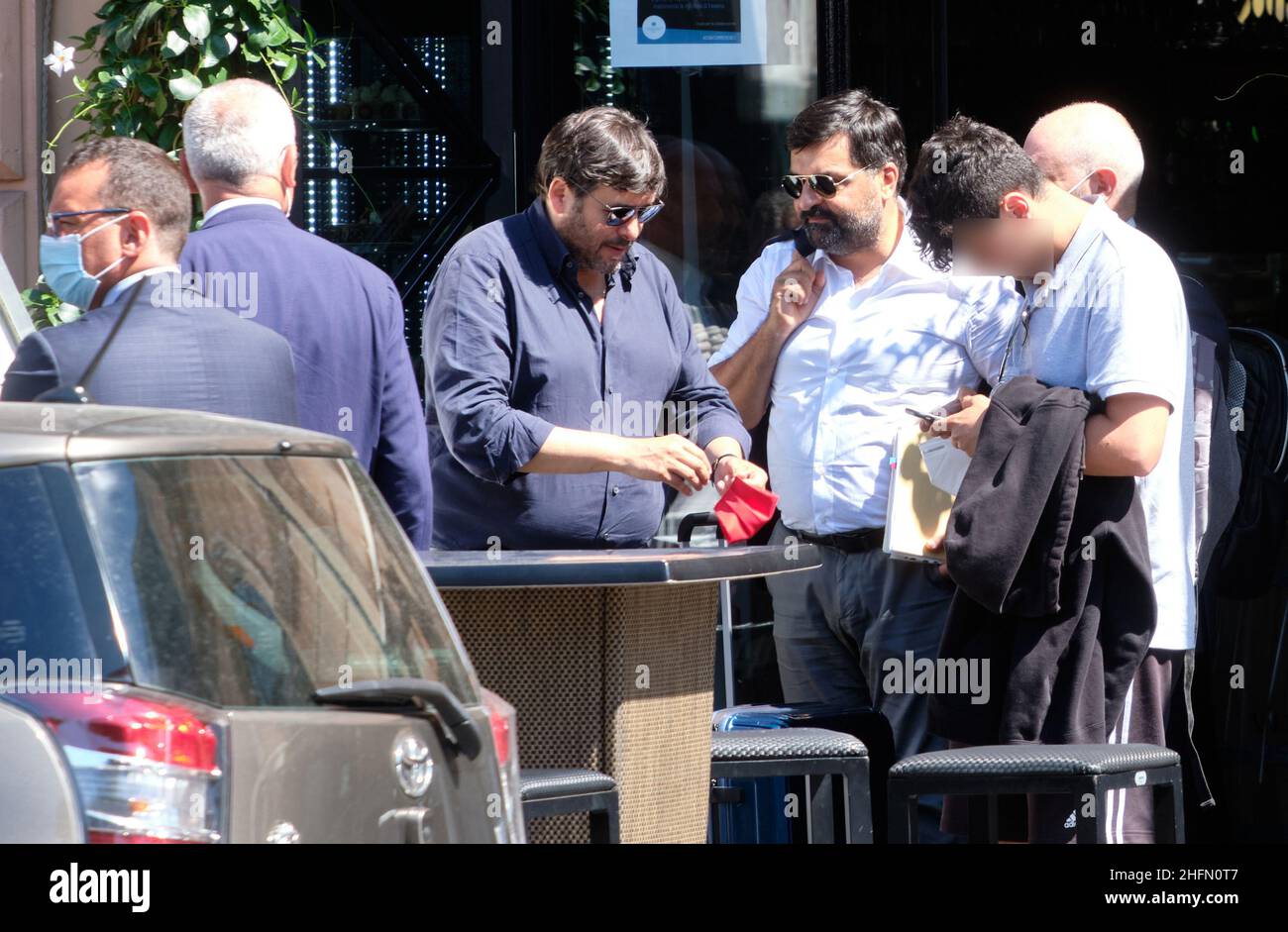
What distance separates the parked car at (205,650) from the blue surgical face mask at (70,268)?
4.67 feet

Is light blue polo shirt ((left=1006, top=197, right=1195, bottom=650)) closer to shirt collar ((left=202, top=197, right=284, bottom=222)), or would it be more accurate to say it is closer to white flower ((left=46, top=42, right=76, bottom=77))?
shirt collar ((left=202, top=197, right=284, bottom=222))

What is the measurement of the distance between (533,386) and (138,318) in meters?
1.21

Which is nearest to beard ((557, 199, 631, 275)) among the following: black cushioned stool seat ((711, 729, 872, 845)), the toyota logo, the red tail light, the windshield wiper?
black cushioned stool seat ((711, 729, 872, 845))

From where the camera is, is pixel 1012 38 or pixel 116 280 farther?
pixel 1012 38

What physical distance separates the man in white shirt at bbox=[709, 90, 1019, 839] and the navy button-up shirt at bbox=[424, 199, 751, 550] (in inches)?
14.4

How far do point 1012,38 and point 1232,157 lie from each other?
0.84 meters

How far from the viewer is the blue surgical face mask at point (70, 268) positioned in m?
3.88

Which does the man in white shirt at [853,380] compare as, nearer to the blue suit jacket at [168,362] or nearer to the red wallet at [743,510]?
the red wallet at [743,510]

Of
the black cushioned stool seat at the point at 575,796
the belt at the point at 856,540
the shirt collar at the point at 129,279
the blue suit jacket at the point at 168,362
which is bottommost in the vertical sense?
the black cushioned stool seat at the point at 575,796

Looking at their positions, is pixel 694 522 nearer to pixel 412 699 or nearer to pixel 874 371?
pixel 874 371

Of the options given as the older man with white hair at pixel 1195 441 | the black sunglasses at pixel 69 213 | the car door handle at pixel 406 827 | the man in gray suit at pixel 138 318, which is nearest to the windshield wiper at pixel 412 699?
the car door handle at pixel 406 827
